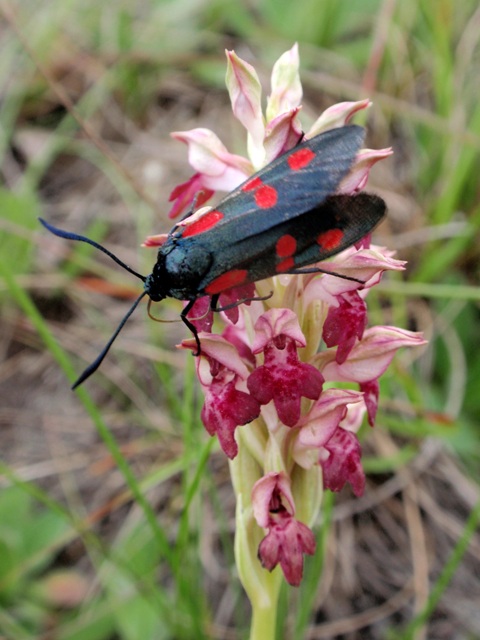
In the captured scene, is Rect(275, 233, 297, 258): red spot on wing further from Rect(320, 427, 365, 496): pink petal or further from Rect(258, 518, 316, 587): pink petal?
Rect(258, 518, 316, 587): pink petal

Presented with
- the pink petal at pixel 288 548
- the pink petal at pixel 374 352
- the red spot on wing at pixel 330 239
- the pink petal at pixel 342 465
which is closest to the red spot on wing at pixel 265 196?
the red spot on wing at pixel 330 239

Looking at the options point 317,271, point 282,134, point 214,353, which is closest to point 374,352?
point 317,271

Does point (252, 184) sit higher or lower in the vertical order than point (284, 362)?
higher

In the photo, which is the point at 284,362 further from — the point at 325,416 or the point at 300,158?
the point at 300,158

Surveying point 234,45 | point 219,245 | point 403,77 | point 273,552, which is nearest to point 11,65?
point 234,45

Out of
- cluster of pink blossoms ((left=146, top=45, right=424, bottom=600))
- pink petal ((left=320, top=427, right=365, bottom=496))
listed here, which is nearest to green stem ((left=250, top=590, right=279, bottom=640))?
cluster of pink blossoms ((left=146, top=45, right=424, bottom=600))

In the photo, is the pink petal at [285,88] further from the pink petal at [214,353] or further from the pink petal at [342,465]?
the pink petal at [342,465]

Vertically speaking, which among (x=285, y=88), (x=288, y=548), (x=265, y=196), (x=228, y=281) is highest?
(x=285, y=88)
